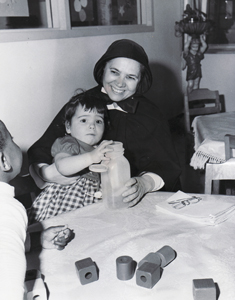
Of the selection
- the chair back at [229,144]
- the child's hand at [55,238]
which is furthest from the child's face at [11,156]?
the chair back at [229,144]

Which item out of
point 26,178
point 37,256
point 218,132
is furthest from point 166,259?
point 218,132

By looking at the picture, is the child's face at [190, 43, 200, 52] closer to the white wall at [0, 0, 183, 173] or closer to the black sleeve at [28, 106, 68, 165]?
the white wall at [0, 0, 183, 173]

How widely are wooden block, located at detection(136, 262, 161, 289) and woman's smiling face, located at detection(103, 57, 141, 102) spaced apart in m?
1.17

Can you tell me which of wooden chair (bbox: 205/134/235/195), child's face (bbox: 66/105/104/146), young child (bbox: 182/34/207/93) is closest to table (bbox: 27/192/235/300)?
child's face (bbox: 66/105/104/146)

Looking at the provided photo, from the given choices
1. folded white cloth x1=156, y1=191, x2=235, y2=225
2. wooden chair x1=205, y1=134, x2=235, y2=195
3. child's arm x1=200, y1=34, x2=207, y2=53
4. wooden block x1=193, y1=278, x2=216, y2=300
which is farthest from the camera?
child's arm x1=200, y1=34, x2=207, y2=53

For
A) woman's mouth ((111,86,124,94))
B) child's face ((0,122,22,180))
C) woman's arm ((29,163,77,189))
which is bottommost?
woman's arm ((29,163,77,189))

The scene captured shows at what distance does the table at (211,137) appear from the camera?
230 cm

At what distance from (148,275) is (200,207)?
1.61 feet

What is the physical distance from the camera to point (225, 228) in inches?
45.8

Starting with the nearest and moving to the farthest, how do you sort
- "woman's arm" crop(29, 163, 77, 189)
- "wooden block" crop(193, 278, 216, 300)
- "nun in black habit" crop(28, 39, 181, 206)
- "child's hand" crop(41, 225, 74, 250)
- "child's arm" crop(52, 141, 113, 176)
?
"wooden block" crop(193, 278, 216, 300)
"child's hand" crop(41, 225, 74, 250)
"child's arm" crop(52, 141, 113, 176)
"woman's arm" crop(29, 163, 77, 189)
"nun in black habit" crop(28, 39, 181, 206)

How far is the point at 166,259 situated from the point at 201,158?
1.47 m

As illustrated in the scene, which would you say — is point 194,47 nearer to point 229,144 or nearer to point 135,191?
point 229,144

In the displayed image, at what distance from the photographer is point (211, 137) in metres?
2.50

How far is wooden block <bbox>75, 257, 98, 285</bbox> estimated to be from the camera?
911mm
